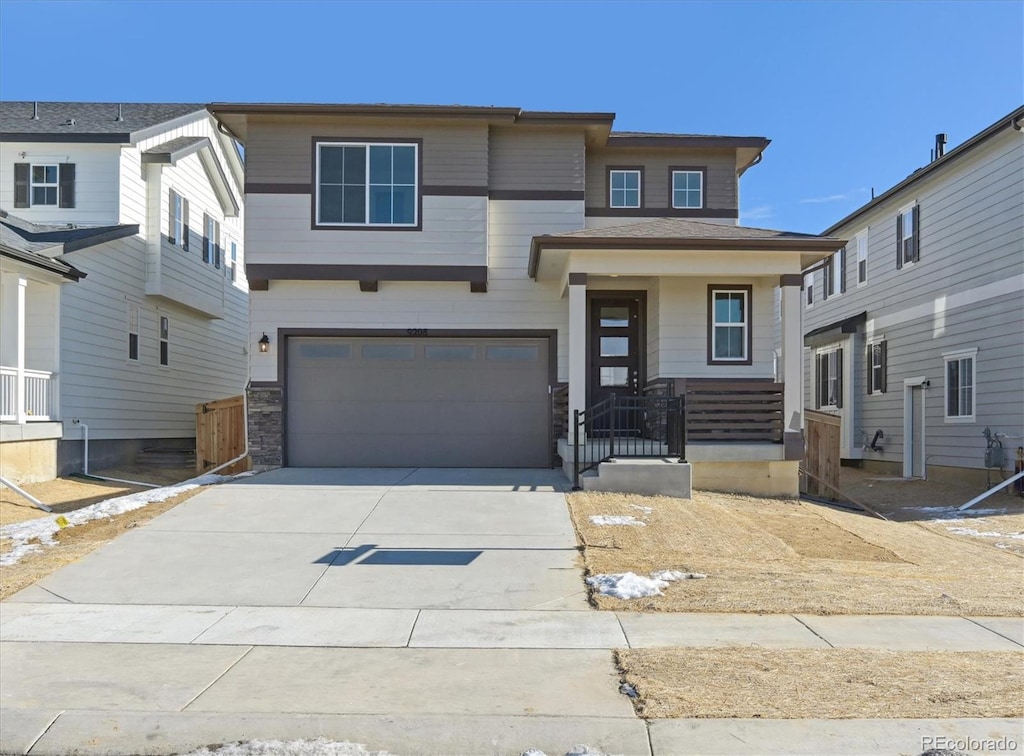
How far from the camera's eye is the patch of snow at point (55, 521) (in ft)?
30.3

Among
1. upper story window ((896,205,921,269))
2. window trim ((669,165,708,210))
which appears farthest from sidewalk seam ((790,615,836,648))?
upper story window ((896,205,921,269))

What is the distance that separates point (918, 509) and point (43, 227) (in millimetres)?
17713

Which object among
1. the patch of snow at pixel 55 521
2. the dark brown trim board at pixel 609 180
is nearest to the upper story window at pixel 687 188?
the dark brown trim board at pixel 609 180

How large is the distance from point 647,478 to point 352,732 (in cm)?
781

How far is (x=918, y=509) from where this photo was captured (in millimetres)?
15117

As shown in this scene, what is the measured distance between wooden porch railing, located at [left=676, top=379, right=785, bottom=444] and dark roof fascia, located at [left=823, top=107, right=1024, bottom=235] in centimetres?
678

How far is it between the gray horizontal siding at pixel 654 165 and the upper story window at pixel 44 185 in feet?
35.1

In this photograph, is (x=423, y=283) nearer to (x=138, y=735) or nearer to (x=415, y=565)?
(x=415, y=565)

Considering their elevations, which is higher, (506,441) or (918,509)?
(506,441)

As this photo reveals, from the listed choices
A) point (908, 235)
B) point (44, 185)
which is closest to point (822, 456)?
point (908, 235)

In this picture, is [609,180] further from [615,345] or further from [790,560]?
[790,560]

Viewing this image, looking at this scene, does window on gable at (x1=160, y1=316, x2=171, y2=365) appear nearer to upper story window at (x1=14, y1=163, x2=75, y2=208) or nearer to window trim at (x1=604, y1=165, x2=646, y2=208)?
upper story window at (x1=14, y1=163, x2=75, y2=208)

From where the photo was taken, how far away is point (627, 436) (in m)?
12.0

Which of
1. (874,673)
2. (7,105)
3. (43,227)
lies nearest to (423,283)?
(43,227)
